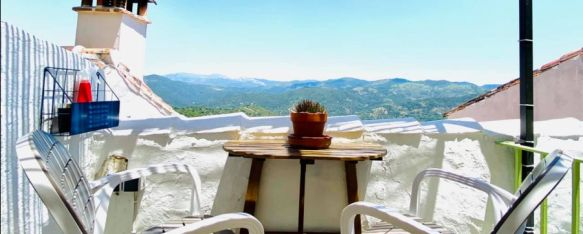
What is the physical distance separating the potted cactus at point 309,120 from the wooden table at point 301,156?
0.39 ft

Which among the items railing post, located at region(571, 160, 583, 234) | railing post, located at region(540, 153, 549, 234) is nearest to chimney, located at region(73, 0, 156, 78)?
railing post, located at region(540, 153, 549, 234)

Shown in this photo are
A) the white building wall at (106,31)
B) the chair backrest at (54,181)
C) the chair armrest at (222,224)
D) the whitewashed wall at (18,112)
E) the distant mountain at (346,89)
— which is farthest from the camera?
the white building wall at (106,31)

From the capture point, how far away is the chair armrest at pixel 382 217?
1209 millimetres

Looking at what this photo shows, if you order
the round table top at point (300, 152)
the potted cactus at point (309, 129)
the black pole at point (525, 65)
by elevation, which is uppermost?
the black pole at point (525, 65)

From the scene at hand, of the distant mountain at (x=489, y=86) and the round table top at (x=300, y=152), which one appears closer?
the round table top at (x=300, y=152)

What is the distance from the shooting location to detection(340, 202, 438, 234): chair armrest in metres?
1.21

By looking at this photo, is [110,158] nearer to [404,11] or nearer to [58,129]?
[58,129]

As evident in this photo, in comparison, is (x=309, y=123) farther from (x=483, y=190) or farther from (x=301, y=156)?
(x=483, y=190)

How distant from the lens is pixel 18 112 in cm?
146

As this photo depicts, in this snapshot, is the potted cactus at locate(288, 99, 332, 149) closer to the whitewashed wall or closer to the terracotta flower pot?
the terracotta flower pot

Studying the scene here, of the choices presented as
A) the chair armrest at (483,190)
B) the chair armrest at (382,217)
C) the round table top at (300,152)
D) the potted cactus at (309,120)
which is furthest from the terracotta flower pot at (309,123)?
the chair armrest at (382,217)

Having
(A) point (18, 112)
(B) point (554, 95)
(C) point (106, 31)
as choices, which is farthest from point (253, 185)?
(B) point (554, 95)

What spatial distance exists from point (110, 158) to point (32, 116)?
2.86 ft

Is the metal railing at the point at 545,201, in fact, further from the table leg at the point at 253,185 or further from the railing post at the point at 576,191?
the table leg at the point at 253,185
